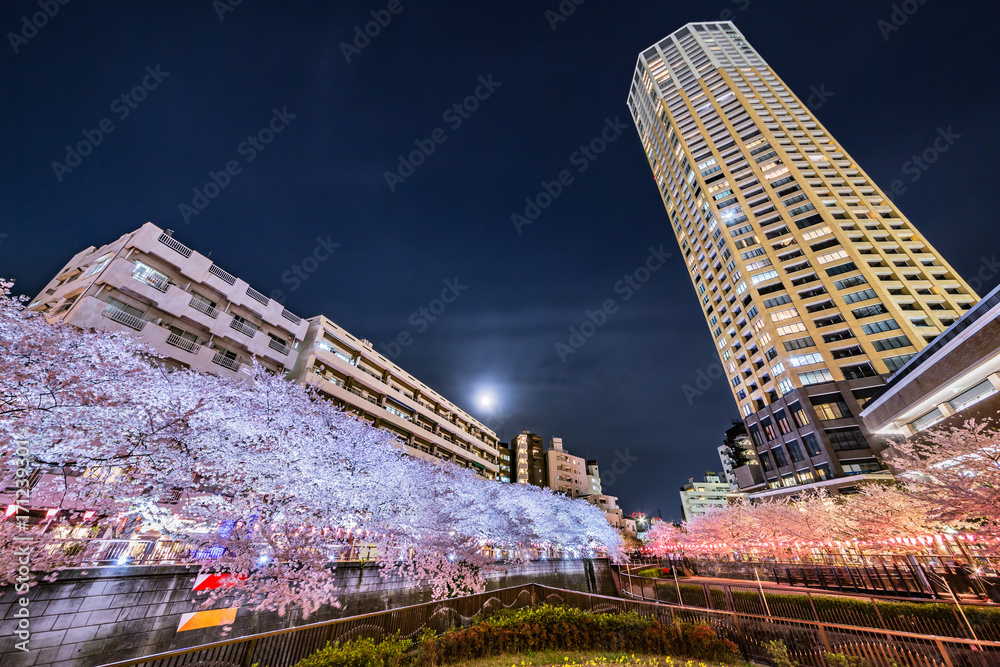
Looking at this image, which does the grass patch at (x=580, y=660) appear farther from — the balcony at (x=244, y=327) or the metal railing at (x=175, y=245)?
the metal railing at (x=175, y=245)

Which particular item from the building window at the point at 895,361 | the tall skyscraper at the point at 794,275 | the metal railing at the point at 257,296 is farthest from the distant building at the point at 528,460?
the metal railing at the point at 257,296

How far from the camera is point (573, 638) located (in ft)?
39.1

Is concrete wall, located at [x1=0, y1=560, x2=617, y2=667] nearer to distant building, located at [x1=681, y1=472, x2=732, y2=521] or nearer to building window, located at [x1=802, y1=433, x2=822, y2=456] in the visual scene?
building window, located at [x1=802, y1=433, x2=822, y2=456]

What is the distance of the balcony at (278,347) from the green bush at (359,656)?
100.0ft

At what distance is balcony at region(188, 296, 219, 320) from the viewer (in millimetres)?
29531

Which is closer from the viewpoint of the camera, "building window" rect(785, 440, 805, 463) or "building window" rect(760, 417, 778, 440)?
"building window" rect(785, 440, 805, 463)

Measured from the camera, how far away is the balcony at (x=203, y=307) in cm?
2953

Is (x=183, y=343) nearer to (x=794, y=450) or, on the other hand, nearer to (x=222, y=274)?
(x=222, y=274)

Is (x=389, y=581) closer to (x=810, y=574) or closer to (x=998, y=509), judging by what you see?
(x=810, y=574)

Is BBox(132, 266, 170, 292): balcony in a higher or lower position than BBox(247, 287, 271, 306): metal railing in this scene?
lower

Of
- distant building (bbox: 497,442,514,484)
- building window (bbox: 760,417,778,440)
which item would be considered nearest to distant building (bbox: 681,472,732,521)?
distant building (bbox: 497,442,514,484)

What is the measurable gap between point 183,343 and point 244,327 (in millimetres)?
5309

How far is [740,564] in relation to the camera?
99.6 ft

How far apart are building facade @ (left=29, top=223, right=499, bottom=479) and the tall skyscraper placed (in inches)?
2007
